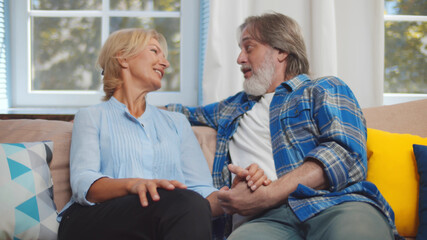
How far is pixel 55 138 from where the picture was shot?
5.22ft

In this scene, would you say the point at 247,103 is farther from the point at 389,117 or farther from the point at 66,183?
the point at 66,183

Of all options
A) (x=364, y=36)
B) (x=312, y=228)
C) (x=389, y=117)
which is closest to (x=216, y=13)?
(x=364, y=36)

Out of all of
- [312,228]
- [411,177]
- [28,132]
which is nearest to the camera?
[312,228]

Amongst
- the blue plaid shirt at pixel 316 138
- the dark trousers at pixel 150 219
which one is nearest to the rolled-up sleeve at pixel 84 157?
the dark trousers at pixel 150 219

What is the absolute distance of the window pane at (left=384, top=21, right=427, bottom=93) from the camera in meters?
2.53

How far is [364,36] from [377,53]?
13 cm

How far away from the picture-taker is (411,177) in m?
1.47

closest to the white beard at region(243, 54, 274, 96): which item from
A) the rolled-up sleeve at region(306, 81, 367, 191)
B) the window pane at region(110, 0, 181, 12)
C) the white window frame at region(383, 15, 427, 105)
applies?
the rolled-up sleeve at region(306, 81, 367, 191)

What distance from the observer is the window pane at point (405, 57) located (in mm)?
2529

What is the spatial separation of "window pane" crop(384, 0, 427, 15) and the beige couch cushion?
2082 millimetres

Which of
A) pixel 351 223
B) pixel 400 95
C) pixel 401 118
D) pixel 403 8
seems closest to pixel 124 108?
A: pixel 351 223

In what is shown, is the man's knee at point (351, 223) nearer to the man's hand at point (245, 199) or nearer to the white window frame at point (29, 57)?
the man's hand at point (245, 199)

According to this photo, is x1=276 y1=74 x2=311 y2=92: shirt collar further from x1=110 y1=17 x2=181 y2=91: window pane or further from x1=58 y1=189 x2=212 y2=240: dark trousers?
x1=110 y1=17 x2=181 y2=91: window pane

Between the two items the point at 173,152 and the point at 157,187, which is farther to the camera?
the point at 173,152
